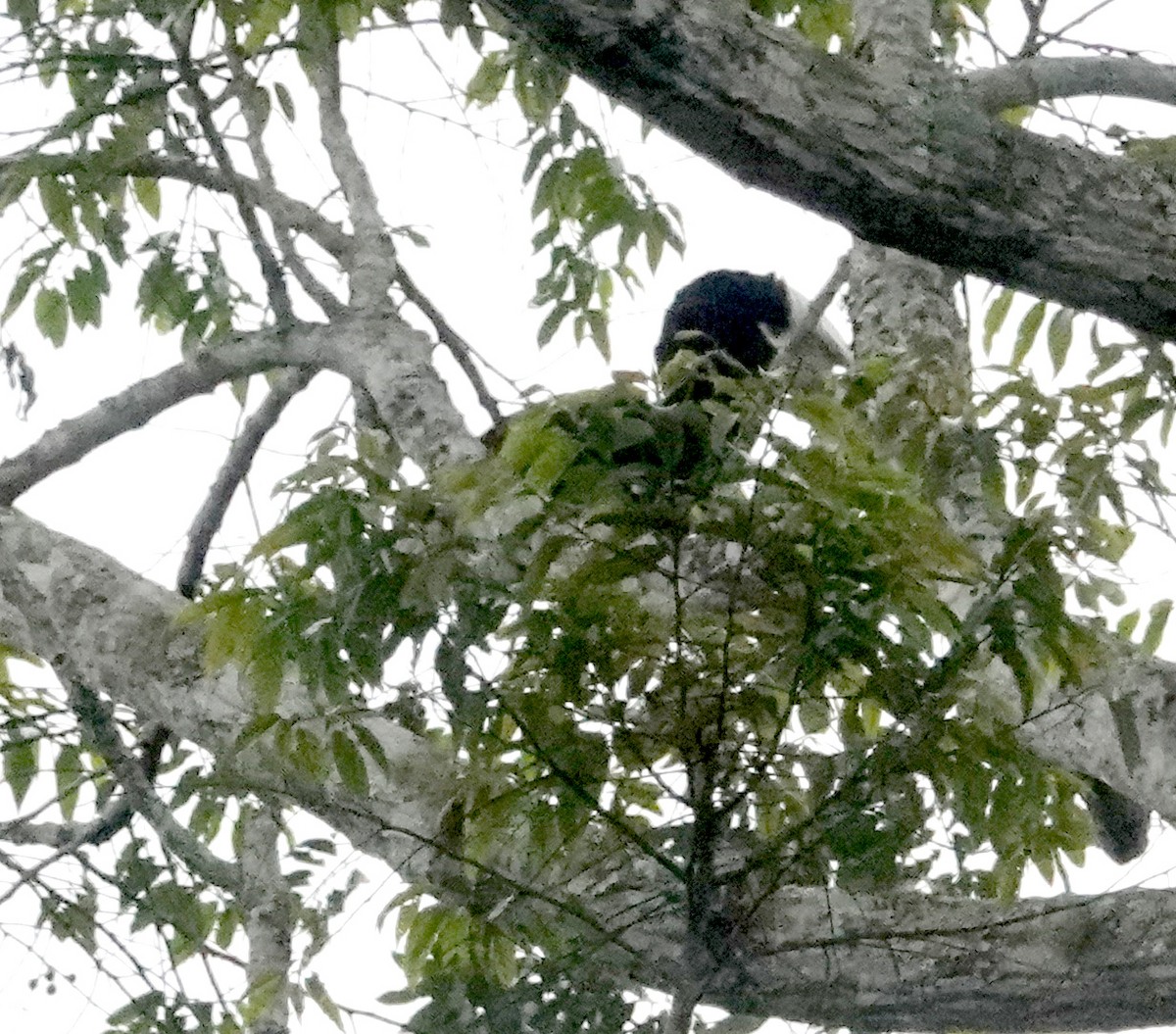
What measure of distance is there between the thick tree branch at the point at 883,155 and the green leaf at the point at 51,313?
931 millimetres

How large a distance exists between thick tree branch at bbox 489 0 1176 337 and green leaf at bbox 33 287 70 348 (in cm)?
93

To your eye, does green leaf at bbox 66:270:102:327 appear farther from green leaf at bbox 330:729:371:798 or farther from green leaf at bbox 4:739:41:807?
green leaf at bbox 330:729:371:798

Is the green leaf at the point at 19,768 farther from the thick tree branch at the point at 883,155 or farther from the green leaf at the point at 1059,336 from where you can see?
the green leaf at the point at 1059,336

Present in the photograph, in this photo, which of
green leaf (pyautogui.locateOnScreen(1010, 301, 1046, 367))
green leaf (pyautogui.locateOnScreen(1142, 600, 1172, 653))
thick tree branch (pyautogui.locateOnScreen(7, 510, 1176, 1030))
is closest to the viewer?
thick tree branch (pyautogui.locateOnScreen(7, 510, 1176, 1030))

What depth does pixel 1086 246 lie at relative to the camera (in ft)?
3.69

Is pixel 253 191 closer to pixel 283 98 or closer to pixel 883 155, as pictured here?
pixel 283 98

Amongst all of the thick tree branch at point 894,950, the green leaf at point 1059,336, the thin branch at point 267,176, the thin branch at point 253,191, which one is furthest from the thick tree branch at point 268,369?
the green leaf at point 1059,336

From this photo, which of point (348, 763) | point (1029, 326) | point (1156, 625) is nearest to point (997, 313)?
point (1029, 326)

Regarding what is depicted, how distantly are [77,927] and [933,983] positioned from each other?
28.2 inches

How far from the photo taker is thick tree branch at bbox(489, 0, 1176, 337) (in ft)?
3.30

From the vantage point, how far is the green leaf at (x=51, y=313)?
1754 mm

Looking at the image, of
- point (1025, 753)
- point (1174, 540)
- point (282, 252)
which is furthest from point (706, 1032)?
point (282, 252)

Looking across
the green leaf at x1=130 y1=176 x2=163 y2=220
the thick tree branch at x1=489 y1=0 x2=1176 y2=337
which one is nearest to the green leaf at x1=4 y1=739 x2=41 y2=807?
the green leaf at x1=130 y1=176 x2=163 y2=220

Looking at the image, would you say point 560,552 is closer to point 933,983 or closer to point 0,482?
point 933,983
